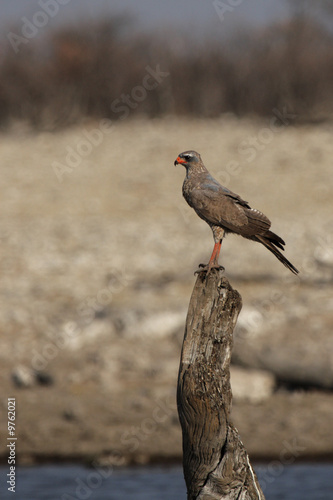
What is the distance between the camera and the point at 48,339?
13.4 metres

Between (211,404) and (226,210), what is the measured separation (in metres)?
1.53

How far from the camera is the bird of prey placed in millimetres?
6477

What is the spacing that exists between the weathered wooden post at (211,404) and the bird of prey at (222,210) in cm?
80

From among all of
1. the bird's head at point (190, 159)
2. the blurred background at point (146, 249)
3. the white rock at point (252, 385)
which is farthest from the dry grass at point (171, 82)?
the bird's head at point (190, 159)

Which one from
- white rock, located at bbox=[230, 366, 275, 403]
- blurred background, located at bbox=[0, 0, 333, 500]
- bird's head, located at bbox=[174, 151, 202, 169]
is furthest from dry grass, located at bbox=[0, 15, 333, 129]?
bird's head, located at bbox=[174, 151, 202, 169]

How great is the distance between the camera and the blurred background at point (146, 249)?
11.1m

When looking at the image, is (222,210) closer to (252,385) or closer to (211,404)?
(211,404)

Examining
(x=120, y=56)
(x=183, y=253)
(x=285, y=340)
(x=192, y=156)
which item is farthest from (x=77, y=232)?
(x=120, y=56)

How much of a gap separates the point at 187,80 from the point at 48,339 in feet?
59.1

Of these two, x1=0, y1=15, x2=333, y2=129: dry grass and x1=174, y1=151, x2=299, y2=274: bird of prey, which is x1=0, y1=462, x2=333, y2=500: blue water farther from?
x1=0, y1=15, x2=333, y2=129: dry grass

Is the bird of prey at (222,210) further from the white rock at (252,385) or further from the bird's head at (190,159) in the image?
the white rock at (252,385)

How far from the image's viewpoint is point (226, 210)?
6.62 meters

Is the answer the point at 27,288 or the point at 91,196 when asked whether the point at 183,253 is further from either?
the point at 91,196

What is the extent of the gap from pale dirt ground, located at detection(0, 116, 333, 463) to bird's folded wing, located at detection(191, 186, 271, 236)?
15.7ft
